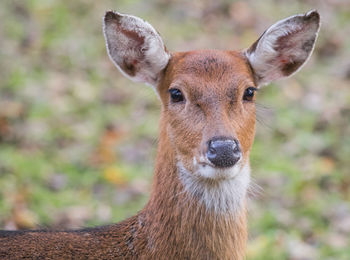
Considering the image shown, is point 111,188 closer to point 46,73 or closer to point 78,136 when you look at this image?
point 78,136

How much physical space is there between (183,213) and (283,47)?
142cm

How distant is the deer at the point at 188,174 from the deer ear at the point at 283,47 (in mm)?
11

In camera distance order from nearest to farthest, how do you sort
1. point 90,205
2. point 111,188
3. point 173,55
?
point 173,55 < point 90,205 < point 111,188

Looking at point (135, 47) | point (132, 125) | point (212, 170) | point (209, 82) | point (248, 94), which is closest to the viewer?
point (212, 170)

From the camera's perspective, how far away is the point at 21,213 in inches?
245

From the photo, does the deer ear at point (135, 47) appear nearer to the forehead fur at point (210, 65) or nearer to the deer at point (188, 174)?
the deer at point (188, 174)

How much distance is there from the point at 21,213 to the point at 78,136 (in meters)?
2.01

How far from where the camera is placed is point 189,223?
4.12 metres

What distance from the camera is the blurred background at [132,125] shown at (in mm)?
6586

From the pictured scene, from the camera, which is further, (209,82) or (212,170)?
(209,82)

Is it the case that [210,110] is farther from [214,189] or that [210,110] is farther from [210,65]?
[214,189]

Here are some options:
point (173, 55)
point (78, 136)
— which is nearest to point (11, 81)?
point (78, 136)

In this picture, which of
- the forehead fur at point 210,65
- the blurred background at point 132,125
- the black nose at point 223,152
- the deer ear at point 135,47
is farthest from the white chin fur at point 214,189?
the blurred background at point 132,125

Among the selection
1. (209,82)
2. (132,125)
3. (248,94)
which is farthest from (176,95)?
(132,125)
